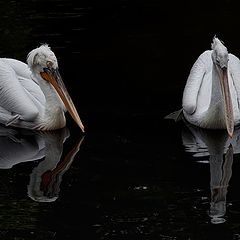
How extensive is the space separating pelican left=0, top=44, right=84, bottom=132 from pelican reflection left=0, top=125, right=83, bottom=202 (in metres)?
0.09

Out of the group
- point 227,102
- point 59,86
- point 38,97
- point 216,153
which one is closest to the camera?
point 216,153

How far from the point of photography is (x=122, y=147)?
7523mm

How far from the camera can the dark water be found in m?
6.11

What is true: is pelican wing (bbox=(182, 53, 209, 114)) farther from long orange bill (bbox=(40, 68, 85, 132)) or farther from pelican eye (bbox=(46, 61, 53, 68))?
pelican eye (bbox=(46, 61, 53, 68))

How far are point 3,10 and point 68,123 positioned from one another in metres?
4.15

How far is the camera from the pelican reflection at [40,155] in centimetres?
684

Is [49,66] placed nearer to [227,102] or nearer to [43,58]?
[43,58]

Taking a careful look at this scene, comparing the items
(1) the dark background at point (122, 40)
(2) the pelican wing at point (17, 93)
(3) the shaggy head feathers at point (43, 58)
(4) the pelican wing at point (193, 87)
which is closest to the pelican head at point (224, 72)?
(4) the pelican wing at point (193, 87)

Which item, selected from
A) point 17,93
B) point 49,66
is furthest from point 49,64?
point 17,93

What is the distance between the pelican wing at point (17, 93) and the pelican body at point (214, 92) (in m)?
1.30

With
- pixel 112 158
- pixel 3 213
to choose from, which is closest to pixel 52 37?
pixel 112 158

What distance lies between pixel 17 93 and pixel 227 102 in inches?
73.0

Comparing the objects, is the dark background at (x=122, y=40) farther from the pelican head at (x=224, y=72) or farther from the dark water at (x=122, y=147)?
the pelican head at (x=224, y=72)

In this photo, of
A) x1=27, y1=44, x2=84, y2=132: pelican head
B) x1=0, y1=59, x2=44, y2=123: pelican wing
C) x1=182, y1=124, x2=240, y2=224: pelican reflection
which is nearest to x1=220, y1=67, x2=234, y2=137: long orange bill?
x1=182, y1=124, x2=240, y2=224: pelican reflection
